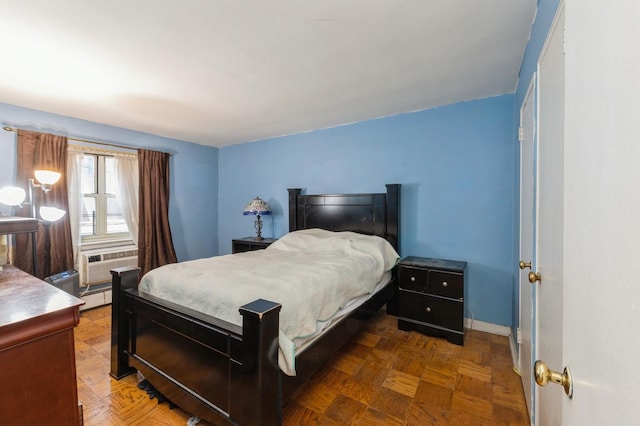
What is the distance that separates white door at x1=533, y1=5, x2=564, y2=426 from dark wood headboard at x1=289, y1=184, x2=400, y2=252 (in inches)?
66.8

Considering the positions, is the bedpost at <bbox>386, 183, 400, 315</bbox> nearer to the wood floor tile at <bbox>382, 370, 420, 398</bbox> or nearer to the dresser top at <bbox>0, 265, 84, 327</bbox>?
the wood floor tile at <bbox>382, 370, 420, 398</bbox>

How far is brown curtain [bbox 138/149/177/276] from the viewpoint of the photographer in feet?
12.2

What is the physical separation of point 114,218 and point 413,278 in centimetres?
381

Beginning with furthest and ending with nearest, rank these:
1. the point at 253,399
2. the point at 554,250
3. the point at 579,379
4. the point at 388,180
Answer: the point at 388,180, the point at 253,399, the point at 554,250, the point at 579,379

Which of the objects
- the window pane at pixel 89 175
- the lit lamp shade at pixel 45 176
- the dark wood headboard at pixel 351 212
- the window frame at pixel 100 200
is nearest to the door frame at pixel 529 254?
the dark wood headboard at pixel 351 212

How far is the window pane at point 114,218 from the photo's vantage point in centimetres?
360

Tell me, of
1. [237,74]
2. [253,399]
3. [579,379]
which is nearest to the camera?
[579,379]

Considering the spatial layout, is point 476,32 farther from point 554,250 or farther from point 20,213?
point 20,213

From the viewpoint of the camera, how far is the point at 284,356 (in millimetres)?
1414

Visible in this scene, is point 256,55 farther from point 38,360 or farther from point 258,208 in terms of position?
point 258,208

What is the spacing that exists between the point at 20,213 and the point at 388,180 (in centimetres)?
387

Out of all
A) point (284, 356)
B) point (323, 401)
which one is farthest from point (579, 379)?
point (323, 401)

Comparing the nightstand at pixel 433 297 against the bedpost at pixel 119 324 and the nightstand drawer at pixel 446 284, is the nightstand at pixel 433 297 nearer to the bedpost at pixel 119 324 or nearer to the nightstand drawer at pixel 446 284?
the nightstand drawer at pixel 446 284

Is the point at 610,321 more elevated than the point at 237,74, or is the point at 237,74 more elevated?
the point at 237,74
